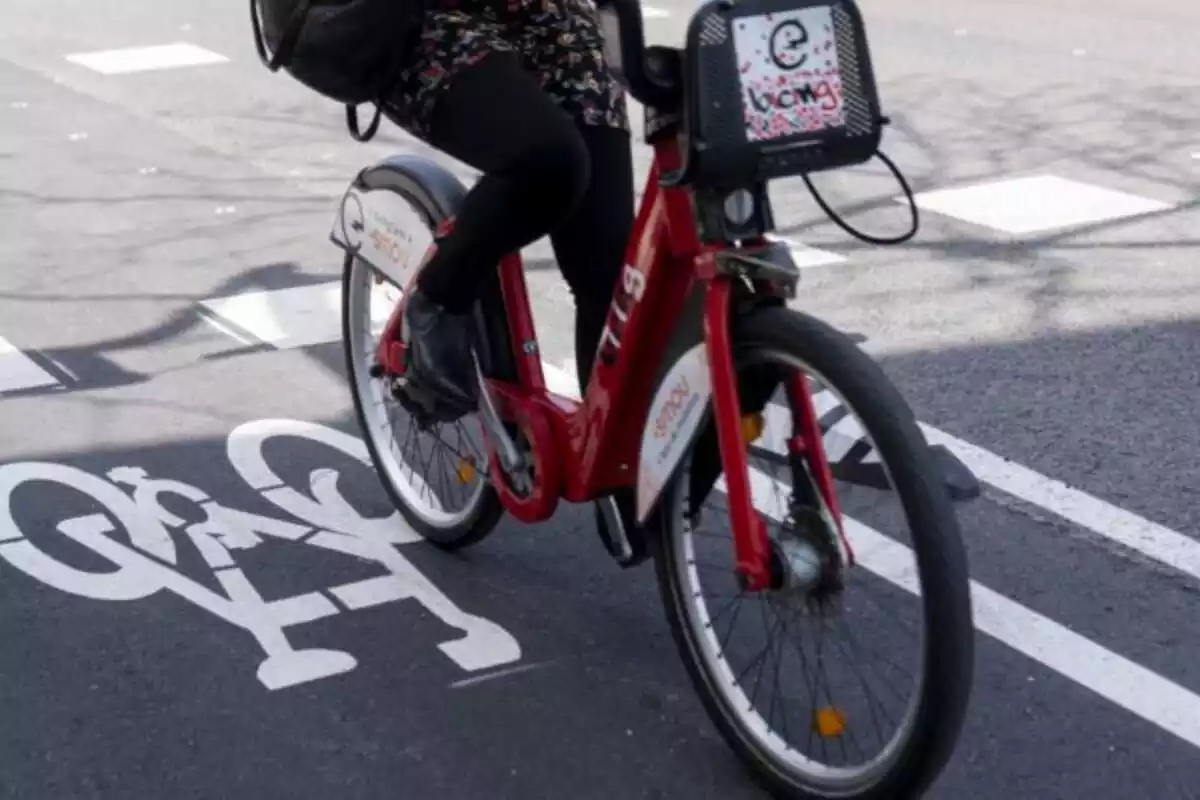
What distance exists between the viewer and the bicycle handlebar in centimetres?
298

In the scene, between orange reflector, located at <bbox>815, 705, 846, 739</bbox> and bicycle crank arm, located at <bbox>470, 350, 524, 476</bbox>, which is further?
bicycle crank arm, located at <bbox>470, 350, 524, 476</bbox>

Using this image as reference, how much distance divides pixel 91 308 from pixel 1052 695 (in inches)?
162

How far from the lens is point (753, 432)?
3.21 metres

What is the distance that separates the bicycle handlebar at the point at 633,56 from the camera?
2982 mm

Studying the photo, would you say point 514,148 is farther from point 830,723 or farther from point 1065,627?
point 1065,627

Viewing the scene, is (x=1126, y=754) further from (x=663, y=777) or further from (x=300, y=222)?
(x=300, y=222)

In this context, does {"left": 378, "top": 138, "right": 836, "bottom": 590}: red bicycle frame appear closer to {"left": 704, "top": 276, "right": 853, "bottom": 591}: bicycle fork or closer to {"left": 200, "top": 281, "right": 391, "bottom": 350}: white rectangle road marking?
{"left": 704, "top": 276, "right": 853, "bottom": 591}: bicycle fork

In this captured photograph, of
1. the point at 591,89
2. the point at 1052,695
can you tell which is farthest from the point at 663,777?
the point at 591,89

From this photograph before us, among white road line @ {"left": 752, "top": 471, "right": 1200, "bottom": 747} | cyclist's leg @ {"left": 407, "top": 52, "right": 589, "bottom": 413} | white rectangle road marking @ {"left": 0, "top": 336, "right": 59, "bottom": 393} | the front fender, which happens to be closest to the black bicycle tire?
the front fender

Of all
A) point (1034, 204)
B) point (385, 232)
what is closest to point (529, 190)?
point (385, 232)

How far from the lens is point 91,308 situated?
6684mm

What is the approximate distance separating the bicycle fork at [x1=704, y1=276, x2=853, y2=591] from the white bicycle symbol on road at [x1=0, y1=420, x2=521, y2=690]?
36.7 inches

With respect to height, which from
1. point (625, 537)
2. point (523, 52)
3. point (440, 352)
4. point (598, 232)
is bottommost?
point (625, 537)

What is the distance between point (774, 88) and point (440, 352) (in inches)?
45.7
